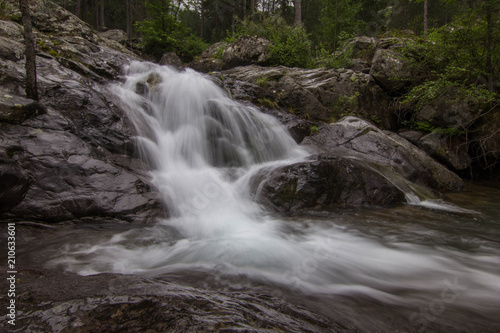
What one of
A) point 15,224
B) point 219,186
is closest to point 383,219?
point 219,186

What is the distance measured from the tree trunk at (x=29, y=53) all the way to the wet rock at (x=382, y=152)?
6.62 m

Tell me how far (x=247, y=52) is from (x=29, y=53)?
9.74 metres

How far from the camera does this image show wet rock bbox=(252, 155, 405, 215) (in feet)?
16.4

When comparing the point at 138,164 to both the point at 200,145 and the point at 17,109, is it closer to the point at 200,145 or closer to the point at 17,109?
the point at 200,145

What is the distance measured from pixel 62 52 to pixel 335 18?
12.9m

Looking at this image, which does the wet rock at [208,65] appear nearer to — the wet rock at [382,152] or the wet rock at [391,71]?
the wet rock at [391,71]

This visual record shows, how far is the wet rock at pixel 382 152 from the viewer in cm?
699

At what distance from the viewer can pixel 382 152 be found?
7.24 m

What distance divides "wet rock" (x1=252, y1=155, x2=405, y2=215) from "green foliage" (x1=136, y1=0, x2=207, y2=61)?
1538 cm

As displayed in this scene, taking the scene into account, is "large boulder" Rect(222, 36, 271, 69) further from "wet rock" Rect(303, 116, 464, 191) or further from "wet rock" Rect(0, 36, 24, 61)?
"wet rock" Rect(0, 36, 24, 61)

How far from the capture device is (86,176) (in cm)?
410

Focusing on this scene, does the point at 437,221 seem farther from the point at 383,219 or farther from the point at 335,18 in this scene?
the point at 335,18

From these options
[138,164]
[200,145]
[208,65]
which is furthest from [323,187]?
[208,65]

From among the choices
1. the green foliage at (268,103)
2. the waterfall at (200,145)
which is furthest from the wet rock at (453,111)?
the waterfall at (200,145)
